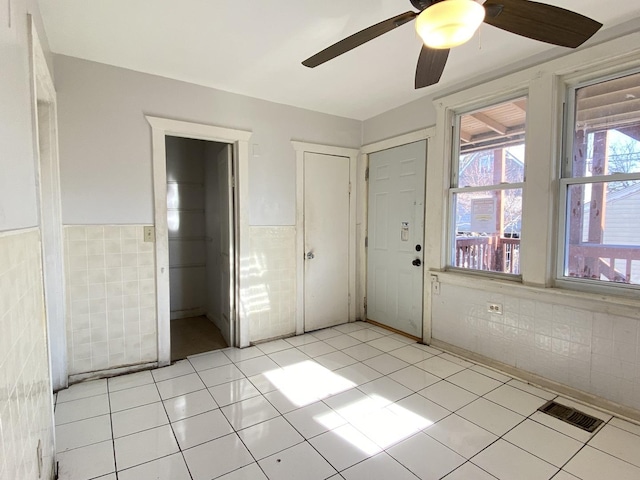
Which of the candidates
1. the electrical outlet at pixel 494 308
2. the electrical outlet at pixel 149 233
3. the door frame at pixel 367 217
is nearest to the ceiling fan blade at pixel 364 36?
the door frame at pixel 367 217

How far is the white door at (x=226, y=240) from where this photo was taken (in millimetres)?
3465

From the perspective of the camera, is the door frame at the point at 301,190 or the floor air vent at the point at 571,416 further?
the door frame at the point at 301,190

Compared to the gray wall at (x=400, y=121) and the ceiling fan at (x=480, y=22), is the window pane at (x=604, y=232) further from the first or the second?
the gray wall at (x=400, y=121)

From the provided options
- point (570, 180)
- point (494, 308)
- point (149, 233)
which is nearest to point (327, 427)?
point (494, 308)

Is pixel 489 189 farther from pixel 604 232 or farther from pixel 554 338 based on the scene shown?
pixel 554 338

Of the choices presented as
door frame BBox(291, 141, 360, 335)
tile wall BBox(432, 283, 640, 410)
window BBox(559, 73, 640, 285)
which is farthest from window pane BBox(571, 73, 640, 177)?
door frame BBox(291, 141, 360, 335)

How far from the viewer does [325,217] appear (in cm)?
399

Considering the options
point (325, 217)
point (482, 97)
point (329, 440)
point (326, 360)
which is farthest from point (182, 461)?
point (482, 97)

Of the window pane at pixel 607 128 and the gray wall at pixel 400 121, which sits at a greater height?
the gray wall at pixel 400 121

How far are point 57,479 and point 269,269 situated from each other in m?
2.28

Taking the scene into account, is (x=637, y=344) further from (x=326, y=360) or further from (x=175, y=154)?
(x=175, y=154)

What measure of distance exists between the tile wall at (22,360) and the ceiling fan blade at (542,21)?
2051mm

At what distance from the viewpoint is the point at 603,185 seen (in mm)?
2318

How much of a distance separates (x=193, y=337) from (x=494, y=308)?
3184mm
